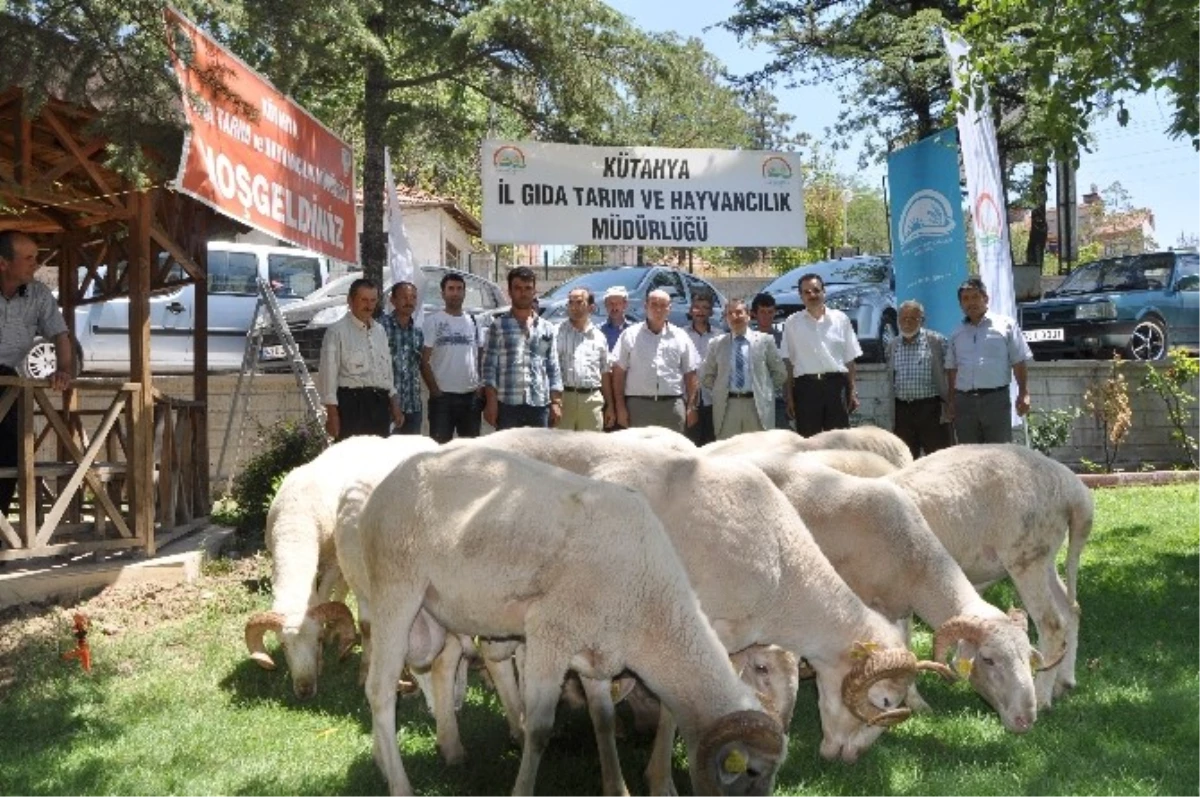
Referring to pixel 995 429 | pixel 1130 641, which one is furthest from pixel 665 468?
pixel 995 429

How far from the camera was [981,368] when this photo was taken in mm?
10852

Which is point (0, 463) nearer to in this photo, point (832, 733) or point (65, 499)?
point (65, 499)

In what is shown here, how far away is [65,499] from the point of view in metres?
9.34

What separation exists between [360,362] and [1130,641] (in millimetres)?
5763

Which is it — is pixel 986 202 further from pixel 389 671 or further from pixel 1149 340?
pixel 389 671

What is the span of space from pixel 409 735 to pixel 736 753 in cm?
227

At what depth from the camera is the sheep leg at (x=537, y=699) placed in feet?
17.5

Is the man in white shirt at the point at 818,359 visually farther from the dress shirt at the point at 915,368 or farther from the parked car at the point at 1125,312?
the parked car at the point at 1125,312

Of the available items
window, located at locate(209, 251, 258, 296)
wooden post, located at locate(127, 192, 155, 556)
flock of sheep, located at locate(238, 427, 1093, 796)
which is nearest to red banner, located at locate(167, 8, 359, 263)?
wooden post, located at locate(127, 192, 155, 556)

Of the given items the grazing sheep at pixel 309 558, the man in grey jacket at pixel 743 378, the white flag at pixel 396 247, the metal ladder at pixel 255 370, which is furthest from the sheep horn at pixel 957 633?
the white flag at pixel 396 247

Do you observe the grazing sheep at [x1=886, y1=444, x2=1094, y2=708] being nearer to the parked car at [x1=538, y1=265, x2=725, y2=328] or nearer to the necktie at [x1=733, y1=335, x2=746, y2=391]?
A: the necktie at [x1=733, y1=335, x2=746, y2=391]

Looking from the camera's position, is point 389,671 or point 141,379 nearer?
point 389,671

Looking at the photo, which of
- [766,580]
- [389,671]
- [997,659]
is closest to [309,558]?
[389,671]

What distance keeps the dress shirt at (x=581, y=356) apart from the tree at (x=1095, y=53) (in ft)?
12.8
